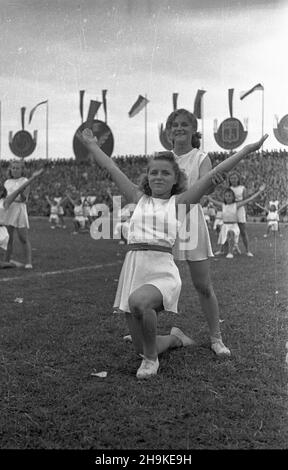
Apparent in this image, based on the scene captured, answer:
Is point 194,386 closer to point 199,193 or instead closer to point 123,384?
point 123,384

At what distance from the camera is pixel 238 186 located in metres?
11.5

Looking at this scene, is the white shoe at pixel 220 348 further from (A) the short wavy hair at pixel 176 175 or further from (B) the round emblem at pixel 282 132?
(B) the round emblem at pixel 282 132

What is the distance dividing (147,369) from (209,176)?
1.21 meters

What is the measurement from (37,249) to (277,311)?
7.19m

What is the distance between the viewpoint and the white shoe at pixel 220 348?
372cm

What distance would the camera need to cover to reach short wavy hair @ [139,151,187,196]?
11.5 feet

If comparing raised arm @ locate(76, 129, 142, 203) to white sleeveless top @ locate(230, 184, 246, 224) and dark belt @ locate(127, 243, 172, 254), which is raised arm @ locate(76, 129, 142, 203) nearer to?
dark belt @ locate(127, 243, 172, 254)

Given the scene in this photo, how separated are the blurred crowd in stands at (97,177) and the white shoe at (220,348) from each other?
1900 cm

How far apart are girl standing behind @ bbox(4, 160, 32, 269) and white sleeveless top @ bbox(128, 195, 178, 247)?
17.0ft

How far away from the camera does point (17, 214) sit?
855cm

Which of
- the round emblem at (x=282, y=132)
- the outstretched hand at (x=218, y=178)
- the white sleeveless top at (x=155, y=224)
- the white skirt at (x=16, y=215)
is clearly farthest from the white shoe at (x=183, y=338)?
the white skirt at (x=16, y=215)

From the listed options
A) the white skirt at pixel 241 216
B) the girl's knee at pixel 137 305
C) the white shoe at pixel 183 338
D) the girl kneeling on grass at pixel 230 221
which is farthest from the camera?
the white skirt at pixel 241 216

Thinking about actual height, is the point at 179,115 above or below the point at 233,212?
above
